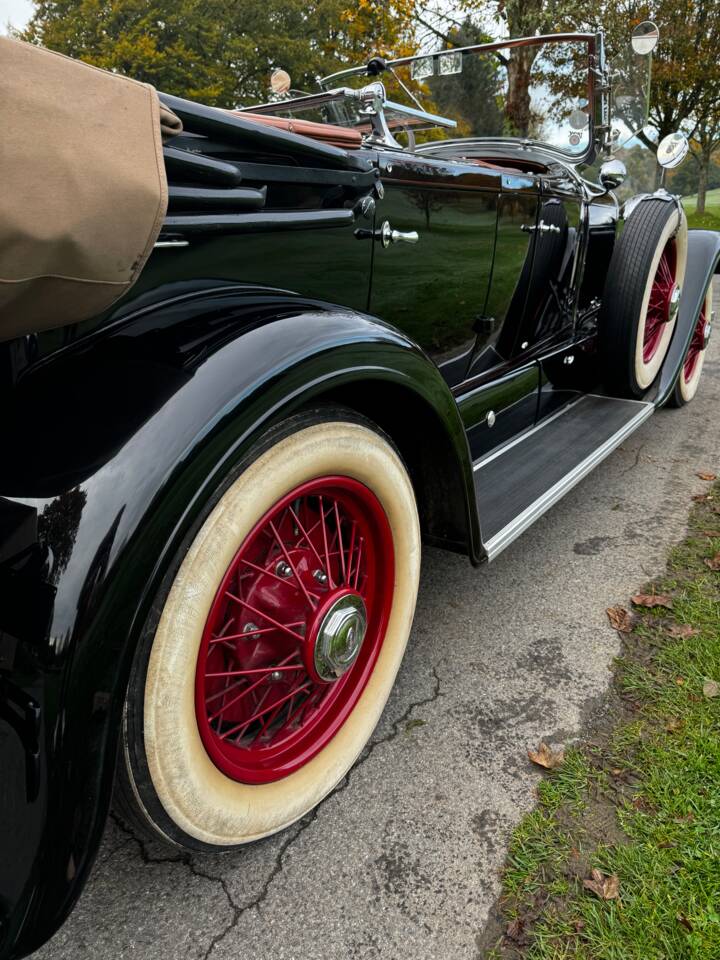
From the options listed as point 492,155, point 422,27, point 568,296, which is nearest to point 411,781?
point 568,296

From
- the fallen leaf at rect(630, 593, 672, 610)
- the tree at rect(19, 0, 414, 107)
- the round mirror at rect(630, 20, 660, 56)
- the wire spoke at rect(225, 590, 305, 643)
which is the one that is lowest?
the fallen leaf at rect(630, 593, 672, 610)

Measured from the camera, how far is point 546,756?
1705 mm

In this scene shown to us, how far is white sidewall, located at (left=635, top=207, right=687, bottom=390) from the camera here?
3016 mm

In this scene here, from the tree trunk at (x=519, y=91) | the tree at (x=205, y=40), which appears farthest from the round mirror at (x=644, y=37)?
the tree at (x=205, y=40)

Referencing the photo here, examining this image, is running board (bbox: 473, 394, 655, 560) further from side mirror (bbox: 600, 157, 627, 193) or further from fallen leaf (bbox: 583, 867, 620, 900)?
side mirror (bbox: 600, 157, 627, 193)

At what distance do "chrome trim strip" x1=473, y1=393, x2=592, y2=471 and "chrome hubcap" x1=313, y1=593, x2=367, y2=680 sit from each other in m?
1.12

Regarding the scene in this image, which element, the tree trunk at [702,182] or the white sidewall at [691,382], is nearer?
the white sidewall at [691,382]

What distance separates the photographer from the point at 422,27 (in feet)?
40.8

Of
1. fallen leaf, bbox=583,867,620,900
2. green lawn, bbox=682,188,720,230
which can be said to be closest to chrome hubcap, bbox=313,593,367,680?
fallen leaf, bbox=583,867,620,900

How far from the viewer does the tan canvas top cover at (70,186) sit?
2.69 feet

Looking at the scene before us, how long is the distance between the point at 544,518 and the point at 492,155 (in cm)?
165

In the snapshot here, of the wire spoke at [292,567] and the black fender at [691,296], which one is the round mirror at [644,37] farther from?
the wire spoke at [292,567]

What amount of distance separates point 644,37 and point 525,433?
6.85 ft

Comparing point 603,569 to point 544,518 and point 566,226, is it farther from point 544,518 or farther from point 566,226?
point 566,226
